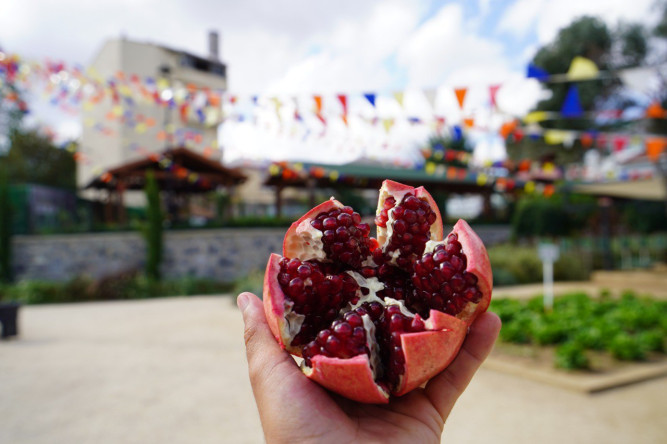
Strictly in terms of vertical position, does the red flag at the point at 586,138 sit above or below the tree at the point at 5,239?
above

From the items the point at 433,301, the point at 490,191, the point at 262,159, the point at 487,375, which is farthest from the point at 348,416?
the point at 490,191

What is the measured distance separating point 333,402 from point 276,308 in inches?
12.9

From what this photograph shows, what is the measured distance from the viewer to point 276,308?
4.55 feet

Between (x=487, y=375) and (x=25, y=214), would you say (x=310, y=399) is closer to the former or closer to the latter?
(x=487, y=375)

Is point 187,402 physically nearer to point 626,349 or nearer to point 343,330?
point 343,330

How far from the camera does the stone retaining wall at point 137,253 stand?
13.9 metres

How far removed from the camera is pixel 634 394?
4227mm

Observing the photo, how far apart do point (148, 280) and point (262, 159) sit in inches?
190

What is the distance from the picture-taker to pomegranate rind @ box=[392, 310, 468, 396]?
1238mm

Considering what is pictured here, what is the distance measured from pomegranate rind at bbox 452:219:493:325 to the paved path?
2.44 m

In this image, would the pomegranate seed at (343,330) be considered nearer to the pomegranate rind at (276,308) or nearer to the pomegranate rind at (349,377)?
the pomegranate rind at (349,377)

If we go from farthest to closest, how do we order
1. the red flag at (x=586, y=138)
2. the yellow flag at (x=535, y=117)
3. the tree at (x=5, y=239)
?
the tree at (x=5, y=239) → the red flag at (x=586, y=138) → the yellow flag at (x=535, y=117)

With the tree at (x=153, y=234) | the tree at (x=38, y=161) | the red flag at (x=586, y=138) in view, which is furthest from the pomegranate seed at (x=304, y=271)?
the tree at (x=38, y=161)

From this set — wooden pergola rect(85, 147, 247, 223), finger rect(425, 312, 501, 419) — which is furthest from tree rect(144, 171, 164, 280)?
finger rect(425, 312, 501, 419)
